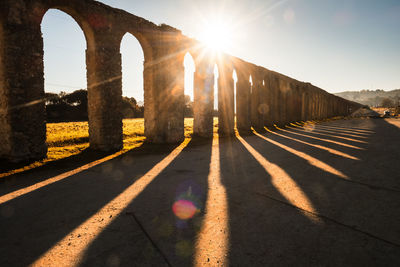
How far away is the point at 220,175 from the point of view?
4.34 metres

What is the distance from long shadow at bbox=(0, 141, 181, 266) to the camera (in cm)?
206

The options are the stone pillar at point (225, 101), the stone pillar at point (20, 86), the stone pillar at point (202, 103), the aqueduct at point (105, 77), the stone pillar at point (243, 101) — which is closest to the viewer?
the stone pillar at point (20, 86)

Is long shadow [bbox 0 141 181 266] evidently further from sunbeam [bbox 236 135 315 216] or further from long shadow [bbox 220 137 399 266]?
sunbeam [bbox 236 135 315 216]

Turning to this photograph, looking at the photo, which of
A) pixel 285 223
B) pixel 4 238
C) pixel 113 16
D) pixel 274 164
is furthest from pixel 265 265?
pixel 113 16

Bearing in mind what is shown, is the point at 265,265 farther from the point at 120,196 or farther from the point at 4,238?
the point at 4,238

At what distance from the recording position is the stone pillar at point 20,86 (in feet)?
17.0

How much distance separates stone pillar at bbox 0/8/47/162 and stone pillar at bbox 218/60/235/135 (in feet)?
29.6

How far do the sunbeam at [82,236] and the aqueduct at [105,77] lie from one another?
157 inches

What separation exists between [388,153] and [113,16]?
924 cm

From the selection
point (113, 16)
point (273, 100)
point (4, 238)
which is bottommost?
point (4, 238)

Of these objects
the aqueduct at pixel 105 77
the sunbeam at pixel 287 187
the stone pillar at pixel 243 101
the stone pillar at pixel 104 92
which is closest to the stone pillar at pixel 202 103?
the aqueduct at pixel 105 77

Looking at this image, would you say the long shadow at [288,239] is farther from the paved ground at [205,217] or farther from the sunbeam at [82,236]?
the sunbeam at [82,236]

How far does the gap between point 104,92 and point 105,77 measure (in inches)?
19.0

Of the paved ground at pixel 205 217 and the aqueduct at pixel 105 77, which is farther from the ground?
the aqueduct at pixel 105 77
